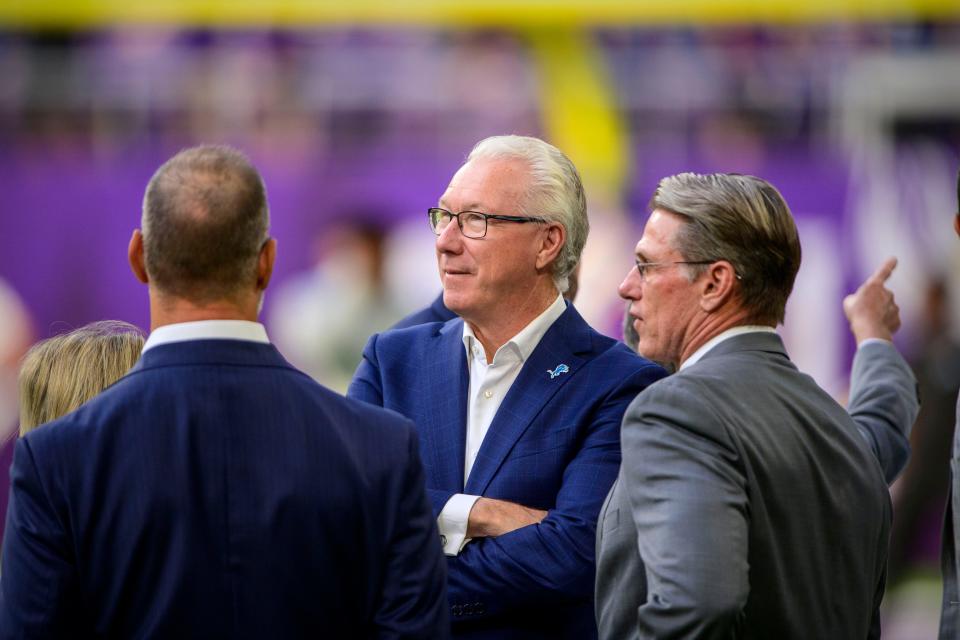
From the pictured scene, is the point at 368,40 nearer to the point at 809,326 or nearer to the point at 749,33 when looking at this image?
the point at 749,33

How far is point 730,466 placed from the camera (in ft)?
6.14

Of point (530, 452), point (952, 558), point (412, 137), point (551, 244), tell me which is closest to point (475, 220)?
point (551, 244)

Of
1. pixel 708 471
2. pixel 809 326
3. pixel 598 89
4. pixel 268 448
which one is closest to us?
pixel 268 448

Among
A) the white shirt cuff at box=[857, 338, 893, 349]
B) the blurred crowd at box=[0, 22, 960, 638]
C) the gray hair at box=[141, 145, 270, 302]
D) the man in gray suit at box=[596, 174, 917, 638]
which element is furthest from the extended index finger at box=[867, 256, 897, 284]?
the blurred crowd at box=[0, 22, 960, 638]

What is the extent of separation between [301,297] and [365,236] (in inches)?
19.5

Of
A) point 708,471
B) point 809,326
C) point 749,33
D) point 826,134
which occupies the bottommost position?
point 809,326

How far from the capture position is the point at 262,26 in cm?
762

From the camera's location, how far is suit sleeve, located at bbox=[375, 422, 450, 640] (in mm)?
1761

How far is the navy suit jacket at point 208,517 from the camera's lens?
5.50ft

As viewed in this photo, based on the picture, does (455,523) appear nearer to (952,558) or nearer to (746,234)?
(746,234)

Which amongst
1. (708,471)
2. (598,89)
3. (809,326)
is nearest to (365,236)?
(598,89)

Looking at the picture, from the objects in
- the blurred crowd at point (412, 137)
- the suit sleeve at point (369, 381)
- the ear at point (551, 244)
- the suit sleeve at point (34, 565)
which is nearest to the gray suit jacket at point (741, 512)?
the ear at point (551, 244)

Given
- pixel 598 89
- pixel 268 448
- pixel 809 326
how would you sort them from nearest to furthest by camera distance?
pixel 268 448
pixel 809 326
pixel 598 89

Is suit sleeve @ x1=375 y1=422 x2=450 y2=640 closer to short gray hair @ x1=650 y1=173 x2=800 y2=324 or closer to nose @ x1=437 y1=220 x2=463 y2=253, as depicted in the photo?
short gray hair @ x1=650 y1=173 x2=800 y2=324
